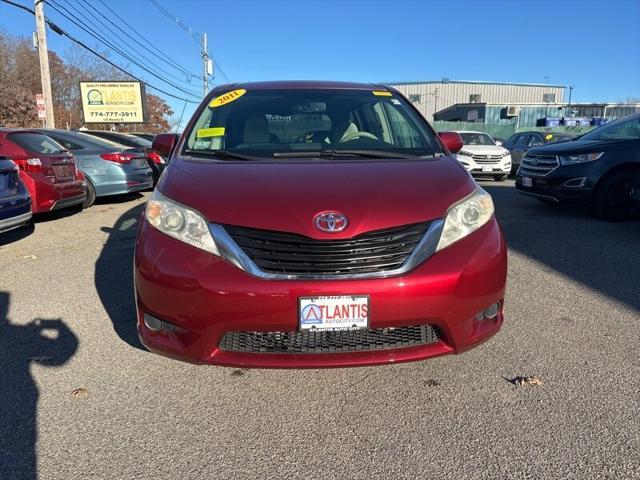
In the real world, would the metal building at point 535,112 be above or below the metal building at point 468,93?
below

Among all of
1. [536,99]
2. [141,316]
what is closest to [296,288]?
[141,316]

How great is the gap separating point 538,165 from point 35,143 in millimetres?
7326

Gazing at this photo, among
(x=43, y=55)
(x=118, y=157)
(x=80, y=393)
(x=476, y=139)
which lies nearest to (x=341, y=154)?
(x=80, y=393)

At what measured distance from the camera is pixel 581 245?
562cm

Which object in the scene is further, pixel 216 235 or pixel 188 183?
pixel 188 183

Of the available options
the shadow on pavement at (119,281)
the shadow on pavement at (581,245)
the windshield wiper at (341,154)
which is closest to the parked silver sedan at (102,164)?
the shadow on pavement at (119,281)

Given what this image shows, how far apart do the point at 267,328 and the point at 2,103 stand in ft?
134

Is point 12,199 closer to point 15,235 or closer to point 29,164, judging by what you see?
point 29,164

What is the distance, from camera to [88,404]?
2486mm

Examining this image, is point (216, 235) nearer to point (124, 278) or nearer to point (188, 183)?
point (188, 183)

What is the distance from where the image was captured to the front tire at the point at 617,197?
22.4 feet

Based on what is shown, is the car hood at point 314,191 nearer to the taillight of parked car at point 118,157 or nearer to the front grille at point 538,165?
the front grille at point 538,165

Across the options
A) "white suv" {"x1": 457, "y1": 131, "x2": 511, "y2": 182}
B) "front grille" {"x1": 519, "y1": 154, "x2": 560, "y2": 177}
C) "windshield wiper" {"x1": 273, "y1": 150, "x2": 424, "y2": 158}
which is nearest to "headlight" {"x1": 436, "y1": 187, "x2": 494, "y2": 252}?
"windshield wiper" {"x1": 273, "y1": 150, "x2": 424, "y2": 158}

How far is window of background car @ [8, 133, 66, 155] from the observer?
642cm
